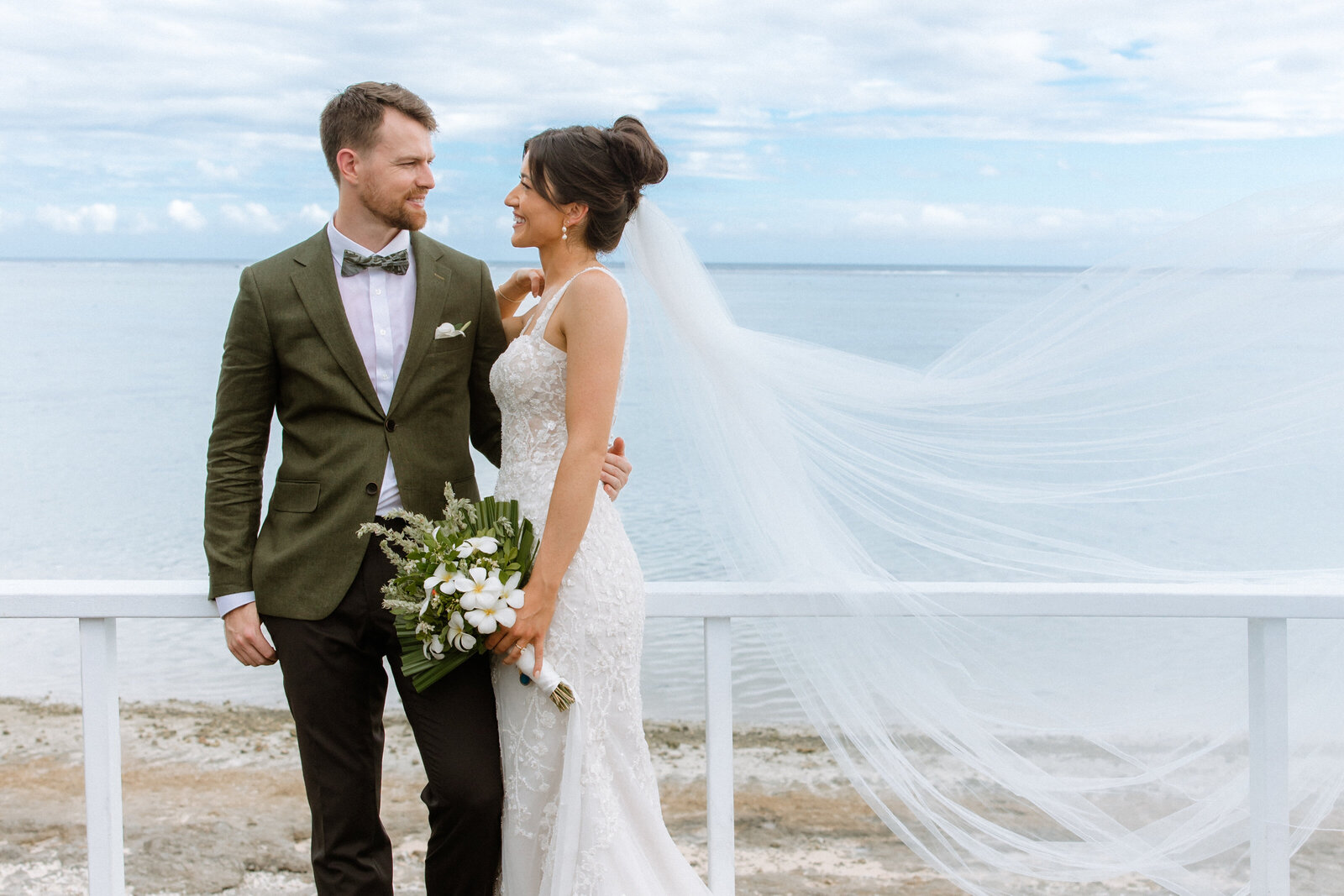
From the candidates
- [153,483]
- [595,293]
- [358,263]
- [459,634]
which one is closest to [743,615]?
[459,634]

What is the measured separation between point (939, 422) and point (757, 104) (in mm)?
38274

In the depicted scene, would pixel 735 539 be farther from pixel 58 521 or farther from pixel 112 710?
pixel 58 521

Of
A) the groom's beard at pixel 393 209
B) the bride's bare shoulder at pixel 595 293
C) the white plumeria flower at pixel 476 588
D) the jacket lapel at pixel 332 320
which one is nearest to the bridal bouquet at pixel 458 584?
the white plumeria flower at pixel 476 588

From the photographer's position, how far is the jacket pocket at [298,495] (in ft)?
7.47

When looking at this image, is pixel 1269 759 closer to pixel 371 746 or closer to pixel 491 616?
pixel 491 616

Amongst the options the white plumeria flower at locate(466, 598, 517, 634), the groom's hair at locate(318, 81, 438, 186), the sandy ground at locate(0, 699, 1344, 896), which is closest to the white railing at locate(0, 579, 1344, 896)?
the white plumeria flower at locate(466, 598, 517, 634)

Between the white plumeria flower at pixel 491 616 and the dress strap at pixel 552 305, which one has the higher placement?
the dress strap at pixel 552 305

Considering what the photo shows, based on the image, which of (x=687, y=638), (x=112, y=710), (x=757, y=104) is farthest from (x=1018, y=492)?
(x=757, y=104)

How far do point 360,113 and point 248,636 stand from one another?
1.14 metres

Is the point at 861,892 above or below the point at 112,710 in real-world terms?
below

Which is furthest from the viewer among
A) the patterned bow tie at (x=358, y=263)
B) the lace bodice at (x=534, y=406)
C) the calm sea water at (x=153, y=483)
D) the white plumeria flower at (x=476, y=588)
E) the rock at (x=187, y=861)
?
the calm sea water at (x=153, y=483)

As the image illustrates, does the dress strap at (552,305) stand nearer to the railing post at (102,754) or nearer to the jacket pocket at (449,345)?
the jacket pocket at (449,345)

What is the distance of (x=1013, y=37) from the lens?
32.8m

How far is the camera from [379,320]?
233cm
